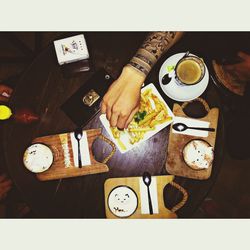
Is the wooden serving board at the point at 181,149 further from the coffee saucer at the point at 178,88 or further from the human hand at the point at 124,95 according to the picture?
the human hand at the point at 124,95

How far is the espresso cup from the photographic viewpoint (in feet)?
6.64

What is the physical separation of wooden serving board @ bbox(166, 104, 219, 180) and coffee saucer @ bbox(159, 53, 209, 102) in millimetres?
83

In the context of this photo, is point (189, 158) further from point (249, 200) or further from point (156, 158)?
point (249, 200)

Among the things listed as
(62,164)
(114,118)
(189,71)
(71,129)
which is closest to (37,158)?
(62,164)

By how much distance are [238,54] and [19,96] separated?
177 centimetres

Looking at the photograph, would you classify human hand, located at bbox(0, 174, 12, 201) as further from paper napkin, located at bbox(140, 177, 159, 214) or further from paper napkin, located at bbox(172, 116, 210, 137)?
paper napkin, located at bbox(172, 116, 210, 137)

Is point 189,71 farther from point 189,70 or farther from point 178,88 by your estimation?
point 178,88

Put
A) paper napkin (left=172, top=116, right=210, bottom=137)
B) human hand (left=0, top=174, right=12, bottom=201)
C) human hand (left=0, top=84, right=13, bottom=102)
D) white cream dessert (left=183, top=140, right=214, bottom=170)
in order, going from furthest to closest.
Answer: human hand (left=0, top=174, right=12, bottom=201)
human hand (left=0, top=84, right=13, bottom=102)
paper napkin (left=172, top=116, right=210, bottom=137)
white cream dessert (left=183, top=140, right=214, bottom=170)

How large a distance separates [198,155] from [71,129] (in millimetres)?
928

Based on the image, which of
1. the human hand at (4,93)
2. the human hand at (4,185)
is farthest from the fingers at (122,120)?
the human hand at (4,185)

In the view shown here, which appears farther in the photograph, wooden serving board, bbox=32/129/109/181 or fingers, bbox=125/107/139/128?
wooden serving board, bbox=32/129/109/181

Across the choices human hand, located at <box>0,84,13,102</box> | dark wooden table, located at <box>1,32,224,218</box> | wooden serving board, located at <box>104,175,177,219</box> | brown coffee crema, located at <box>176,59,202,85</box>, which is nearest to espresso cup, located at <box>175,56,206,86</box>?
brown coffee crema, located at <box>176,59,202,85</box>

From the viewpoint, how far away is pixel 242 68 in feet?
7.88
